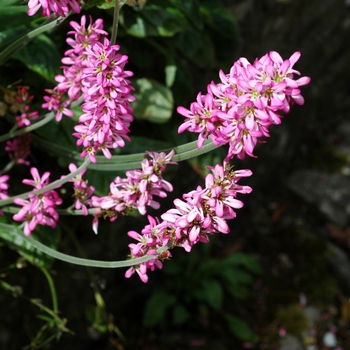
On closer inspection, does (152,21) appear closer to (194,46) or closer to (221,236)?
(194,46)

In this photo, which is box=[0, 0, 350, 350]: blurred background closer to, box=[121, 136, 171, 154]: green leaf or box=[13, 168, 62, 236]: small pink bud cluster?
box=[121, 136, 171, 154]: green leaf

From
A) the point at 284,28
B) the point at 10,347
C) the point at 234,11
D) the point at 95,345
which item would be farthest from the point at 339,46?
the point at 10,347

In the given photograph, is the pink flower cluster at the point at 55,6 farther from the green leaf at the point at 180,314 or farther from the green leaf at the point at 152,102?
the green leaf at the point at 180,314

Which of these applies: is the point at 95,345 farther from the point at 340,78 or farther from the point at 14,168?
the point at 340,78

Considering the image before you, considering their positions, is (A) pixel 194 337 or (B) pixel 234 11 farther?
(A) pixel 194 337

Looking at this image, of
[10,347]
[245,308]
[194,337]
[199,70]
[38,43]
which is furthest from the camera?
[245,308]

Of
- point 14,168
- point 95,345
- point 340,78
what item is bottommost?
point 95,345

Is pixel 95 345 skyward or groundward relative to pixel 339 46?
groundward

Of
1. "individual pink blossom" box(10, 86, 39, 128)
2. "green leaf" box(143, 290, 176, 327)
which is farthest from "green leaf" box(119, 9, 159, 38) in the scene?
"green leaf" box(143, 290, 176, 327)
